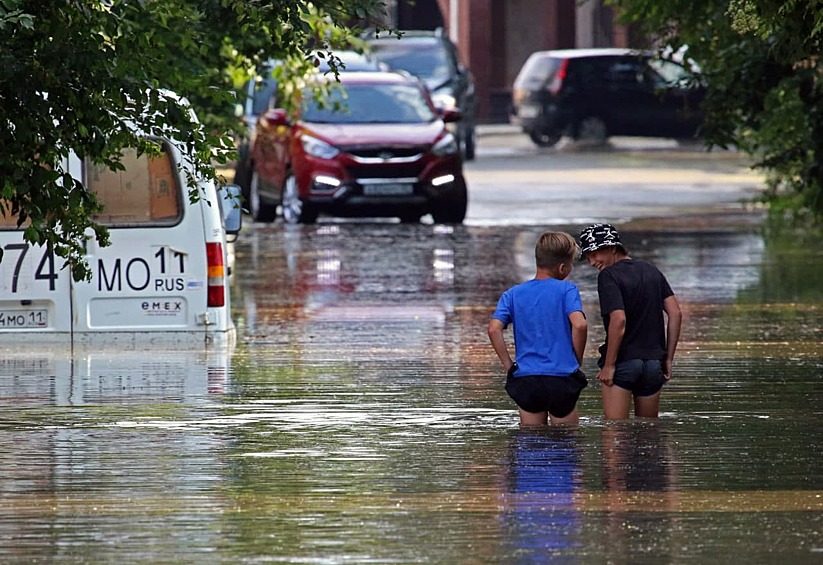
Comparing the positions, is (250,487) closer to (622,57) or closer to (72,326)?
(72,326)

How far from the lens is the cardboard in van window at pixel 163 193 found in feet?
43.0

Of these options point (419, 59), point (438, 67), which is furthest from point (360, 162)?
point (419, 59)

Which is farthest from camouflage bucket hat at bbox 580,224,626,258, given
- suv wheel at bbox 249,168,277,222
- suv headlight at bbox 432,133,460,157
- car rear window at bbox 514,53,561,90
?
car rear window at bbox 514,53,561,90

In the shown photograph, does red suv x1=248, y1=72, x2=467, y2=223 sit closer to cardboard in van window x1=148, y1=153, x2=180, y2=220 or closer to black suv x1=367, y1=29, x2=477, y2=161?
cardboard in van window x1=148, y1=153, x2=180, y2=220

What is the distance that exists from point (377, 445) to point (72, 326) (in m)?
3.94

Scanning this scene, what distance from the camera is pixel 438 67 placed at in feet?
133

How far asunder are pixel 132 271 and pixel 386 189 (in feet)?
38.4

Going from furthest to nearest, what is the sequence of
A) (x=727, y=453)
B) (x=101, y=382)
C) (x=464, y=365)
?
(x=464, y=365) < (x=101, y=382) < (x=727, y=453)

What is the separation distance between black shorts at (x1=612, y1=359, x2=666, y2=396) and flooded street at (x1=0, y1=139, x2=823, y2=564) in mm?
199

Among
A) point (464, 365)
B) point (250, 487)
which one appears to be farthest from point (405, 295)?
point (250, 487)

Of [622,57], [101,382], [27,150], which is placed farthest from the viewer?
[622,57]

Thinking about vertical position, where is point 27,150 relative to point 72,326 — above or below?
above

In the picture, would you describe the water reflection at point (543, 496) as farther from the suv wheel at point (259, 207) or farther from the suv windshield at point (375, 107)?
the suv wheel at point (259, 207)

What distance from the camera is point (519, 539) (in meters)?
7.66
